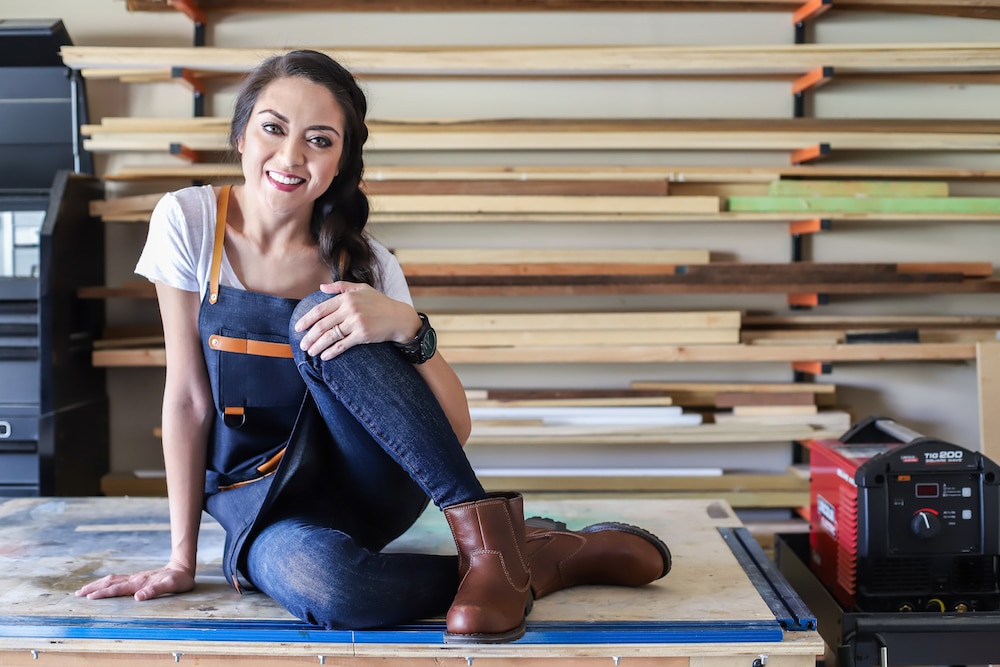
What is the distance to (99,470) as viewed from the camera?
11.7 feet

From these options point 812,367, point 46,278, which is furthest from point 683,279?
point 46,278

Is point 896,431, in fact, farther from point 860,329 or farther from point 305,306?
point 305,306

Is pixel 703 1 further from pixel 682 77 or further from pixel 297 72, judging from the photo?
pixel 297 72

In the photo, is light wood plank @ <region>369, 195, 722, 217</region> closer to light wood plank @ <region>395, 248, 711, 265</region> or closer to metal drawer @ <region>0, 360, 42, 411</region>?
light wood plank @ <region>395, 248, 711, 265</region>

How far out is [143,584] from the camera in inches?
75.5

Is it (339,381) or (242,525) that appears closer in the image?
(339,381)

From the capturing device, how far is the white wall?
357 centimetres

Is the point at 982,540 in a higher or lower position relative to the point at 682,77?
lower

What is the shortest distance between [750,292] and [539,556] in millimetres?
1852

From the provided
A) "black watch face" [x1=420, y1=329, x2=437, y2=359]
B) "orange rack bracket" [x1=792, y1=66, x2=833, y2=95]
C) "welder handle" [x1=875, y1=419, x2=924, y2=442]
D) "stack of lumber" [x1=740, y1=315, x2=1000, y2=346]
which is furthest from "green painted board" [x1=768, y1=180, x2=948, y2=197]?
"black watch face" [x1=420, y1=329, x2=437, y2=359]

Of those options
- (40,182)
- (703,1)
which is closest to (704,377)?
(703,1)

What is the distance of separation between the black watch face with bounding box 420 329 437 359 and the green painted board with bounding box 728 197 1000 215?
6.35 ft

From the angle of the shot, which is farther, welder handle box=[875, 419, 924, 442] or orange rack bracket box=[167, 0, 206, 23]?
orange rack bracket box=[167, 0, 206, 23]

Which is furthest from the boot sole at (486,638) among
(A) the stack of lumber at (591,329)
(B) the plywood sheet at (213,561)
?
(A) the stack of lumber at (591,329)
